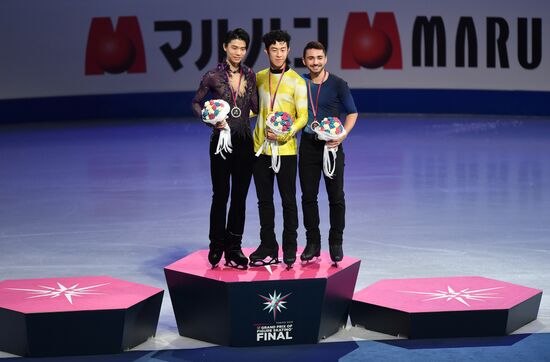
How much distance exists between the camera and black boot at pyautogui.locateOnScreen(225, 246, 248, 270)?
22.4ft

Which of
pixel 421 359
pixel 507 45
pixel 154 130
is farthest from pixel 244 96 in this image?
pixel 507 45

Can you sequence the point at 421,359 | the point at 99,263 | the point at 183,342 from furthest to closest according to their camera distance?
the point at 99,263 → the point at 183,342 → the point at 421,359

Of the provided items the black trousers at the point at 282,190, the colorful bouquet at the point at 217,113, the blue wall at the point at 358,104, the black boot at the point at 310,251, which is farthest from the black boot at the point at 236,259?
the blue wall at the point at 358,104

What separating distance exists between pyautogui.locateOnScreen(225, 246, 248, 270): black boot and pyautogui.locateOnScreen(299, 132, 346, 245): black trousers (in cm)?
48

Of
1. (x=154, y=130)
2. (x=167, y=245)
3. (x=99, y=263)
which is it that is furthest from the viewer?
(x=154, y=130)

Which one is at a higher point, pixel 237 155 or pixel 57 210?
pixel 237 155

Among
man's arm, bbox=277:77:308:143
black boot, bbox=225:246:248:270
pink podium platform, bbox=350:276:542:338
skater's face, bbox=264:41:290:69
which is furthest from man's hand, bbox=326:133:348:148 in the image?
pink podium platform, bbox=350:276:542:338

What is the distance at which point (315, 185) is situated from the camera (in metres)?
6.88

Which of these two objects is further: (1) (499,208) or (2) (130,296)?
(1) (499,208)

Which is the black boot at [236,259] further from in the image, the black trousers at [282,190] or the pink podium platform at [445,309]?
the pink podium platform at [445,309]

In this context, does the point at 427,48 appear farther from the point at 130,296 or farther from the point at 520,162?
the point at 130,296

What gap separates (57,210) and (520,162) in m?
6.27

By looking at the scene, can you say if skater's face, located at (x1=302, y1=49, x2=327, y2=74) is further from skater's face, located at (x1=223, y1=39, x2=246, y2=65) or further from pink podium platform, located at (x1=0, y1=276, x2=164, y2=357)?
pink podium platform, located at (x1=0, y1=276, x2=164, y2=357)

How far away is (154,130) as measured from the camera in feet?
57.8
